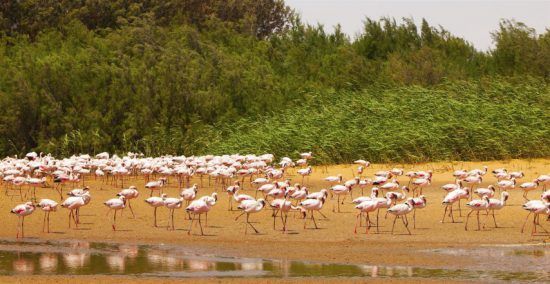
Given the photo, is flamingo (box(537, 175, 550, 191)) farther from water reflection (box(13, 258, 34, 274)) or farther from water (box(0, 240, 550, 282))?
water reflection (box(13, 258, 34, 274))

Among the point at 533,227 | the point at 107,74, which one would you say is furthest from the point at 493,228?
the point at 107,74

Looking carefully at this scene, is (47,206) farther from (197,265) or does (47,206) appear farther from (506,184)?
(506,184)

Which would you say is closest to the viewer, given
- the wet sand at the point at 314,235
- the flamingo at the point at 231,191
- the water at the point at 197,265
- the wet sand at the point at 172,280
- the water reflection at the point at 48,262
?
the wet sand at the point at 172,280

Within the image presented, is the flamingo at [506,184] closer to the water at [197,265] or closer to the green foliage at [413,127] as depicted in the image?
the water at [197,265]

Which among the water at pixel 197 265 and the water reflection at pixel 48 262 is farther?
the water reflection at pixel 48 262

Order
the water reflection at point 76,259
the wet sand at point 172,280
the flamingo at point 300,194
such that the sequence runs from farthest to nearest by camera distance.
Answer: the flamingo at point 300,194 → the water reflection at point 76,259 → the wet sand at point 172,280

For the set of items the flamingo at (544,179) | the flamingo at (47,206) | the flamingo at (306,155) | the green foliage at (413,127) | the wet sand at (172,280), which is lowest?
the wet sand at (172,280)

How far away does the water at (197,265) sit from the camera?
1330cm

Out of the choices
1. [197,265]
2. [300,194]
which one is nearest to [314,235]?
[300,194]

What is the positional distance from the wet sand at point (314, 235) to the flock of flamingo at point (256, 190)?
195mm

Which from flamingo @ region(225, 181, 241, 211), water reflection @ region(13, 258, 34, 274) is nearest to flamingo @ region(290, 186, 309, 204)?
flamingo @ region(225, 181, 241, 211)

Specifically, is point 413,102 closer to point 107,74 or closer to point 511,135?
point 511,135

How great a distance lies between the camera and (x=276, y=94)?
123 ft

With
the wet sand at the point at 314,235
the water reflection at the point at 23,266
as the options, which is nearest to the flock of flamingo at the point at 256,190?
the wet sand at the point at 314,235
